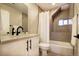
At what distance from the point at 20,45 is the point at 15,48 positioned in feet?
0.31

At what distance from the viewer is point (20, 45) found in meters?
1.36

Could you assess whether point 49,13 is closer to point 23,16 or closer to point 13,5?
point 23,16

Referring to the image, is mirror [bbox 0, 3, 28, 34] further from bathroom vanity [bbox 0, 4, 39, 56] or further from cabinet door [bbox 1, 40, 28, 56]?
cabinet door [bbox 1, 40, 28, 56]

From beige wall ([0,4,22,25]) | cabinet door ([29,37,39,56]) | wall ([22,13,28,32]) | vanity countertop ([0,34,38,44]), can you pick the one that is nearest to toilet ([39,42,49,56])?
cabinet door ([29,37,39,56])

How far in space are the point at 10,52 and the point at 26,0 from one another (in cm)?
70

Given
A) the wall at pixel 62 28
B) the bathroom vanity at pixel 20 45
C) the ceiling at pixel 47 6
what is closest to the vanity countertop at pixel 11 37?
the bathroom vanity at pixel 20 45

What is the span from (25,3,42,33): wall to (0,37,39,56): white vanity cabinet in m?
0.13

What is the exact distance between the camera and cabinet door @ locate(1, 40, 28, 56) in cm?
115

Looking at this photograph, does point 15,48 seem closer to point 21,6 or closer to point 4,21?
point 4,21

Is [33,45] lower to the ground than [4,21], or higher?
lower

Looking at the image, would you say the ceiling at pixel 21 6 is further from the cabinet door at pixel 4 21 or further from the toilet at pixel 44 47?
the toilet at pixel 44 47

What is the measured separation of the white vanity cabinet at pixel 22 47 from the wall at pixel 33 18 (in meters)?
0.13

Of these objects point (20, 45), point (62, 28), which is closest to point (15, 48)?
point (20, 45)

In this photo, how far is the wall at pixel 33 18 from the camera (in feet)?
4.72
